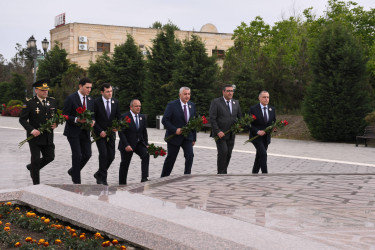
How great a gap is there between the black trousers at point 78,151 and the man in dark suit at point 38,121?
1.18 feet

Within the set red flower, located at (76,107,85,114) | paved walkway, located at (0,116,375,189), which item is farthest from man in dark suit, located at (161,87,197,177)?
red flower, located at (76,107,85,114)

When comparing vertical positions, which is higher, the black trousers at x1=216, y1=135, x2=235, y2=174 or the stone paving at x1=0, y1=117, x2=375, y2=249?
the black trousers at x1=216, y1=135, x2=235, y2=174

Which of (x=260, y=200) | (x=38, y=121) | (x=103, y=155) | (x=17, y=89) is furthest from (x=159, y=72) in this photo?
(x=17, y=89)

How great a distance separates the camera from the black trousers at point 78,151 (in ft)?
29.3

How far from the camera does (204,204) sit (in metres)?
6.66

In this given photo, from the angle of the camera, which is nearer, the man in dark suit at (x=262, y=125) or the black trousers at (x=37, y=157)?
the black trousers at (x=37, y=157)

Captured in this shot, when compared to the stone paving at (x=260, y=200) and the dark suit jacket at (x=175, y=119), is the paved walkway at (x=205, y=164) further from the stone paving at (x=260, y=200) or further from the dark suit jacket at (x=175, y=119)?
the dark suit jacket at (x=175, y=119)

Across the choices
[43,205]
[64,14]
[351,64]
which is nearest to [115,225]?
[43,205]

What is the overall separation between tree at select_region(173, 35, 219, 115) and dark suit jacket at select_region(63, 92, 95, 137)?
71.0 ft

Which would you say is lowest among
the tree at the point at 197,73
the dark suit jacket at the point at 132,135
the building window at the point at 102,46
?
the dark suit jacket at the point at 132,135

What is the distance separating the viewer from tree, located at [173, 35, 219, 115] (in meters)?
30.9

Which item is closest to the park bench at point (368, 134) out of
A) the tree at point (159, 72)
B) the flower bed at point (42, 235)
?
the tree at point (159, 72)

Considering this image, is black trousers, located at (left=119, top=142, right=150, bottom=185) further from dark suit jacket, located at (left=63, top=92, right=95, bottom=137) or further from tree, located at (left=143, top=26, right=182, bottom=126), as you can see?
tree, located at (left=143, top=26, right=182, bottom=126)

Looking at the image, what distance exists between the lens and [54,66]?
5472cm
